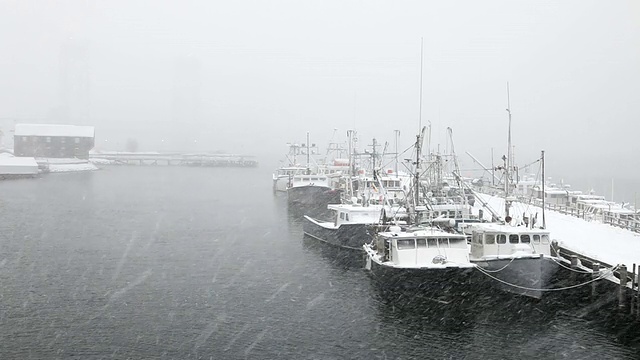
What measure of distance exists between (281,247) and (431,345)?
2226 centimetres

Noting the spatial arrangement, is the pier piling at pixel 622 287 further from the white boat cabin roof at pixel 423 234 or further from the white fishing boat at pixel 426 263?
the white boat cabin roof at pixel 423 234

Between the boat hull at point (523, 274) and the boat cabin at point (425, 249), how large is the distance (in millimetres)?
1333

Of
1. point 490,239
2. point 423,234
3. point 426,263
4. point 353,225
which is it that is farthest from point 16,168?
point 490,239

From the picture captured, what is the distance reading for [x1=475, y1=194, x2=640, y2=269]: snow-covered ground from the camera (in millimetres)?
30859

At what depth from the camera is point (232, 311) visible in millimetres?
27172

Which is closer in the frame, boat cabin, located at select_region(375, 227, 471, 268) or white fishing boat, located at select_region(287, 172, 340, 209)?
boat cabin, located at select_region(375, 227, 471, 268)

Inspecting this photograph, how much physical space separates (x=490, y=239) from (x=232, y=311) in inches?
481

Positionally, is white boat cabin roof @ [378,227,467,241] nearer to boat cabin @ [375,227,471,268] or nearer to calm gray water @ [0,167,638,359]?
boat cabin @ [375,227,471,268]

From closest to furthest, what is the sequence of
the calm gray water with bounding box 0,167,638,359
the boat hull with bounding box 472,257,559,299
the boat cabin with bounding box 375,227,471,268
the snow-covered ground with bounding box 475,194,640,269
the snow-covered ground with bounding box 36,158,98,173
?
the calm gray water with bounding box 0,167,638,359 < the boat hull with bounding box 472,257,559,299 < the boat cabin with bounding box 375,227,471,268 < the snow-covered ground with bounding box 475,194,640,269 < the snow-covered ground with bounding box 36,158,98,173

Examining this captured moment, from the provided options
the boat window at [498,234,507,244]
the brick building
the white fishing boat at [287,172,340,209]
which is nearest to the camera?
the boat window at [498,234,507,244]

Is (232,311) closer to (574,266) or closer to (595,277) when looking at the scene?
(574,266)

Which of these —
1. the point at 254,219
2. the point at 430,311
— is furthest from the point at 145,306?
the point at 254,219

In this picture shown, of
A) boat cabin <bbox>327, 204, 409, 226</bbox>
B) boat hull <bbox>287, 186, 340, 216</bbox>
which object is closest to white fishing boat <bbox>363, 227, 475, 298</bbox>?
boat cabin <bbox>327, 204, 409, 226</bbox>

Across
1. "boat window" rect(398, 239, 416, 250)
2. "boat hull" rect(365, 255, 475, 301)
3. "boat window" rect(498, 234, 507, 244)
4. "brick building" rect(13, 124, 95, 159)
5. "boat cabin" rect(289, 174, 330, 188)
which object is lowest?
"boat hull" rect(365, 255, 475, 301)
